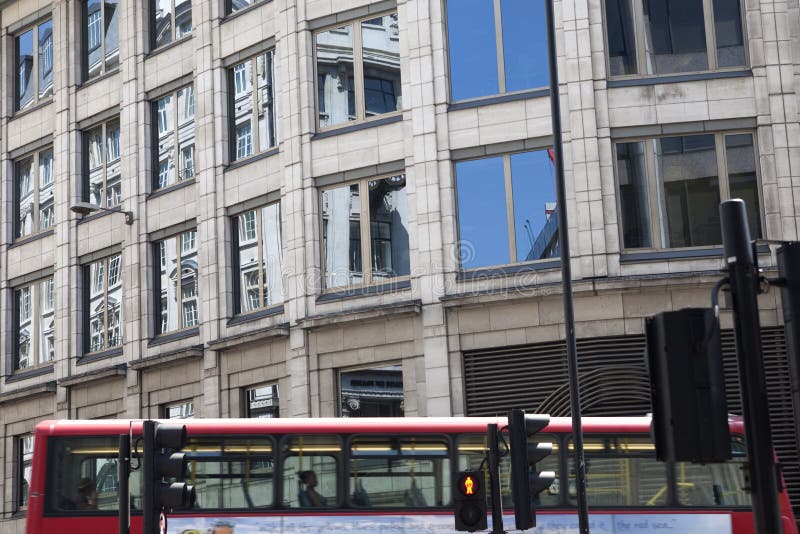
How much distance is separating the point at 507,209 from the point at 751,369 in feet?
65.9

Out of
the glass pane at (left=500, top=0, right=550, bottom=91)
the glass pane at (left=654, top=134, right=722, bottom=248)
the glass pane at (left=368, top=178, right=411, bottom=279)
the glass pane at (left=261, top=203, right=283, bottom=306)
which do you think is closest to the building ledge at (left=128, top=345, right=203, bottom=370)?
the glass pane at (left=261, top=203, right=283, bottom=306)

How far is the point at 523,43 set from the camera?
2541cm

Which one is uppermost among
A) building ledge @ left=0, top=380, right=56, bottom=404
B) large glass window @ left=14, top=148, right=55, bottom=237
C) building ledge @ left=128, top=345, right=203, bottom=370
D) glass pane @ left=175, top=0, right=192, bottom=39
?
glass pane @ left=175, top=0, right=192, bottom=39

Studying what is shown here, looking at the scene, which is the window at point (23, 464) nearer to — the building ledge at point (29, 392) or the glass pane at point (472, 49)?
the building ledge at point (29, 392)

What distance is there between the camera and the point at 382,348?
25.7 meters

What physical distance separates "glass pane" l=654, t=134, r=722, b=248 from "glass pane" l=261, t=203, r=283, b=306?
842cm

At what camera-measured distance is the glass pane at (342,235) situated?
86.6 ft

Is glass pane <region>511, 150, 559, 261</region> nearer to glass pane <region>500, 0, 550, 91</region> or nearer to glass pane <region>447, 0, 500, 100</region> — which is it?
glass pane <region>500, 0, 550, 91</region>

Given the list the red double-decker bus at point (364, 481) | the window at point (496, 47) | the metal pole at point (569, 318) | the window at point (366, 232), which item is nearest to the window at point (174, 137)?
the window at point (366, 232)


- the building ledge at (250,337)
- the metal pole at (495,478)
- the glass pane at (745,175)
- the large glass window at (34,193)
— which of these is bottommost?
the metal pole at (495,478)

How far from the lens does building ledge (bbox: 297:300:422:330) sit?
25.1 m

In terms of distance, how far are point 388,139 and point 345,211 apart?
5.90 ft

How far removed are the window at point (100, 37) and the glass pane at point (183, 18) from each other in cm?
248

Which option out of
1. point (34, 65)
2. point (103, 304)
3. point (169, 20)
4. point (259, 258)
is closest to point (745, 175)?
point (259, 258)
